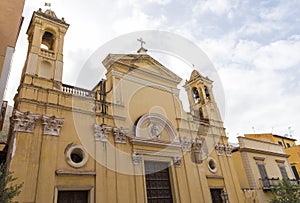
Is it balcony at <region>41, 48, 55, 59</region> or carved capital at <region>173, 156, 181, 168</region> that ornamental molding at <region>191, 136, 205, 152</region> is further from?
balcony at <region>41, 48, 55, 59</region>

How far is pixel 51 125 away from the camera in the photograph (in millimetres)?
9766

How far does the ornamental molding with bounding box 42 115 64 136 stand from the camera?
960 centimetres

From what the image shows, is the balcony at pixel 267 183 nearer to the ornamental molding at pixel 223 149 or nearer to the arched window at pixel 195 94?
the ornamental molding at pixel 223 149

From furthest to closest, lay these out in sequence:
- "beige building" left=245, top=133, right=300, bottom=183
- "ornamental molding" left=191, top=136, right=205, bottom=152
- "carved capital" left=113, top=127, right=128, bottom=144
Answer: "beige building" left=245, top=133, right=300, bottom=183, "ornamental molding" left=191, top=136, right=205, bottom=152, "carved capital" left=113, top=127, right=128, bottom=144

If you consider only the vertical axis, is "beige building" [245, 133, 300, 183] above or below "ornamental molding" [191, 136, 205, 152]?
above

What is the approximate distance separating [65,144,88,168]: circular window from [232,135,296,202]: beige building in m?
11.7

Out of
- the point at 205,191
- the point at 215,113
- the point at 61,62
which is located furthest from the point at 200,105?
the point at 61,62

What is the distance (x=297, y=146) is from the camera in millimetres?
27328

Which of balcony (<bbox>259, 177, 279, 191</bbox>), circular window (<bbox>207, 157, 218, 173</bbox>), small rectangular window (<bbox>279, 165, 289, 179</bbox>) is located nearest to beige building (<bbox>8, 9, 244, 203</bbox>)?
circular window (<bbox>207, 157, 218, 173</bbox>)

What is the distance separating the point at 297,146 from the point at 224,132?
49.2 ft

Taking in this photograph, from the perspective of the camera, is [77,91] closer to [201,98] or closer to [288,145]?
[201,98]

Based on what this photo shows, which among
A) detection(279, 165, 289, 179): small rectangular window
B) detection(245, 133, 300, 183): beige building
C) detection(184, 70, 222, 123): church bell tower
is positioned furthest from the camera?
detection(245, 133, 300, 183): beige building

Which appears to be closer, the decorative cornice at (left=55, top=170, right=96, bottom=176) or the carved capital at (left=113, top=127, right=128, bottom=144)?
the decorative cornice at (left=55, top=170, right=96, bottom=176)

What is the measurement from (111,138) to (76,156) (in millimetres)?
1854
